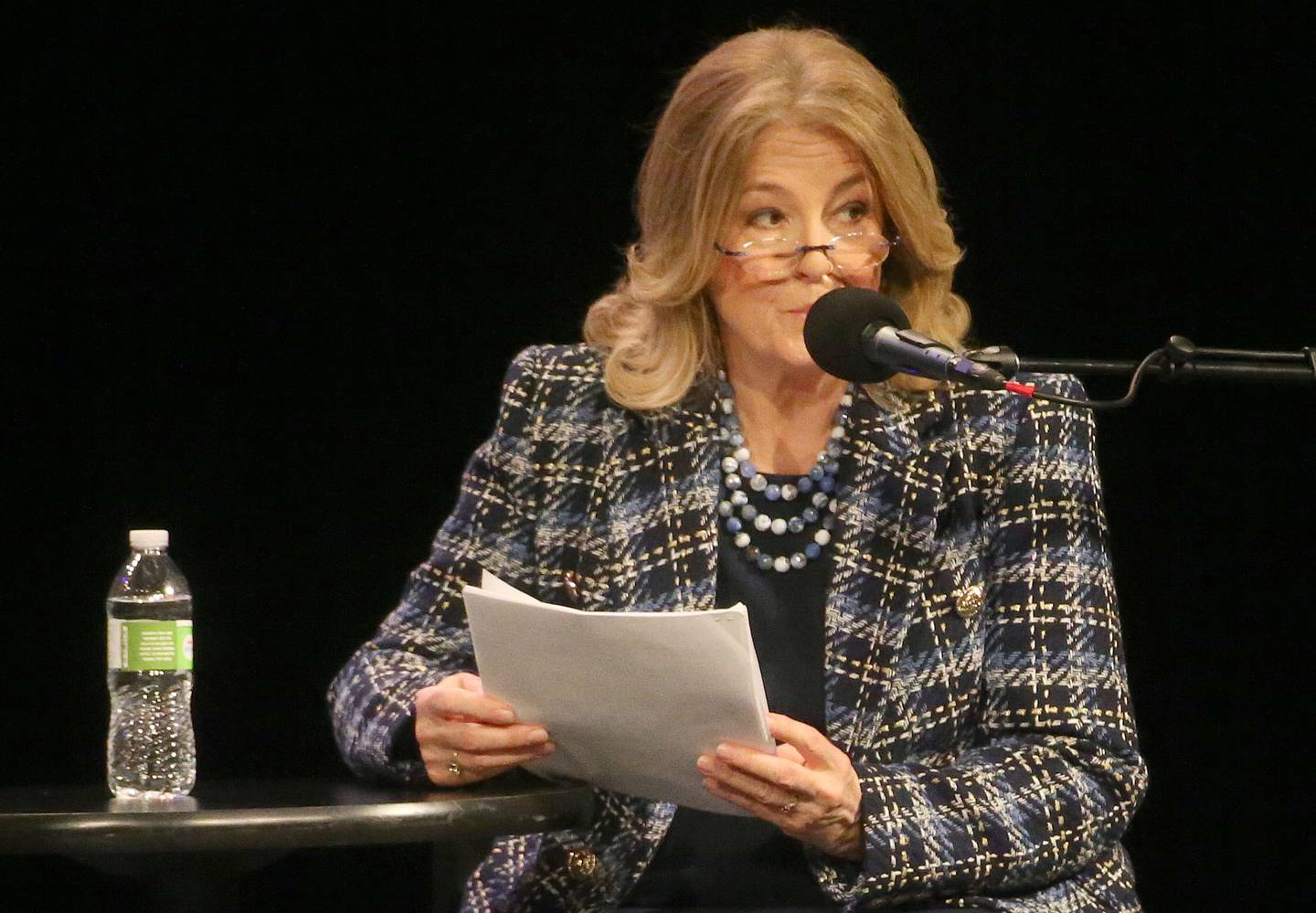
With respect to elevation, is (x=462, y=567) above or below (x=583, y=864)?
above

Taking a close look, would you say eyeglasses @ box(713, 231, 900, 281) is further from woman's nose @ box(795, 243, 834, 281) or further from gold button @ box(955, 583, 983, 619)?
gold button @ box(955, 583, 983, 619)

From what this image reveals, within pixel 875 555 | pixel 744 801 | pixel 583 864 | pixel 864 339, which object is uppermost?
pixel 864 339

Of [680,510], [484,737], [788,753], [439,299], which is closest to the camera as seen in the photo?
[788,753]

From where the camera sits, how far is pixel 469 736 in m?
1.91

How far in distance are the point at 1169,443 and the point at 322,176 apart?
143 centimetres

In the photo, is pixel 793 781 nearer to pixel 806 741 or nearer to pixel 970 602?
pixel 806 741

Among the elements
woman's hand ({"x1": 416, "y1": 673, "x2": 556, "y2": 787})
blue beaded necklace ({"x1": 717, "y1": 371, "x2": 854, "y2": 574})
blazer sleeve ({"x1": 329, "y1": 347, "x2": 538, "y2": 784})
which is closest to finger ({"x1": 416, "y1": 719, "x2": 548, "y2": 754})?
woman's hand ({"x1": 416, "y1": 673, "x2": 556, "y2": 787})

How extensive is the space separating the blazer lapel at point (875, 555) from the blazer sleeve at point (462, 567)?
382mm

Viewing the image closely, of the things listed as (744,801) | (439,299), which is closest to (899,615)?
(744,801)

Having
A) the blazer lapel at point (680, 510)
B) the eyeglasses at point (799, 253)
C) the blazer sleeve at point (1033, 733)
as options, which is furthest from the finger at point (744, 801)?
the eyeglasses at point (799, 253)

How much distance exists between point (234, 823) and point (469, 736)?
315mm

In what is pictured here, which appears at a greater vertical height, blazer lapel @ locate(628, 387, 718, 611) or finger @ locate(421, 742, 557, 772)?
blazer lapel @ locate(628, 387, 718, 611)

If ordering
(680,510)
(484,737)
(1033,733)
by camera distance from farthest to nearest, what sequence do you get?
(680,510) < (1033,733) < (484,737)

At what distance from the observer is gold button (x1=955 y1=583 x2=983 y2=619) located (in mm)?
2076
